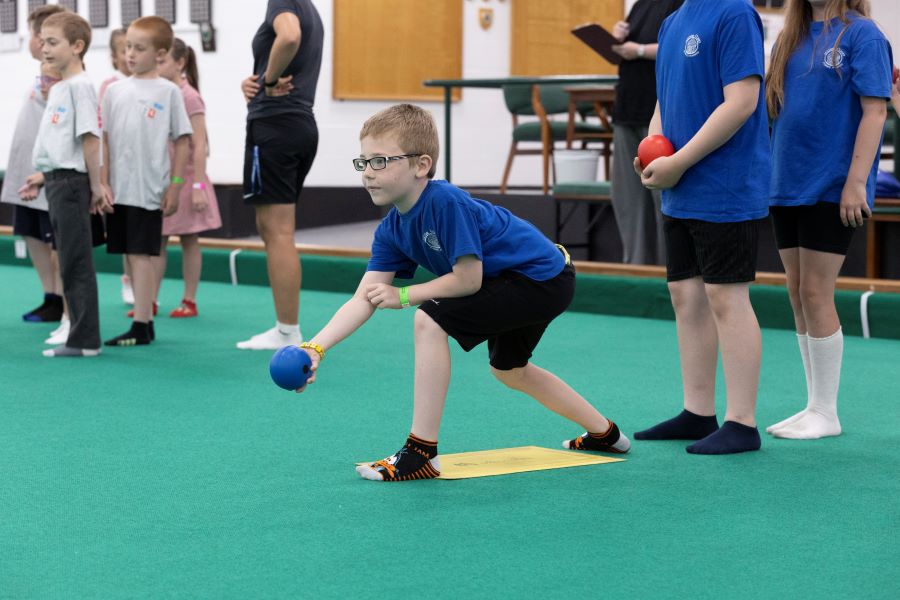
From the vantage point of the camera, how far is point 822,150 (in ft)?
10.3

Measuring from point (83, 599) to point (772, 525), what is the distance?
1.23 metres

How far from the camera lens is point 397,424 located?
3.34 meters

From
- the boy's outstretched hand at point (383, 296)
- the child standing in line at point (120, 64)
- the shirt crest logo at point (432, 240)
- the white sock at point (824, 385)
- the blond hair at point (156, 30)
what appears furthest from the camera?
the child standing in line at point (120, 64)

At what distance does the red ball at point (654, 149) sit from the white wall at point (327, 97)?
21.6 ft

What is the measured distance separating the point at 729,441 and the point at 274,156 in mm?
2180

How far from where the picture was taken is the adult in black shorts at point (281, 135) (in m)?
4.54

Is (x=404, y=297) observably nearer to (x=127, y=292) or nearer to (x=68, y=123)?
(x=68, y=123)

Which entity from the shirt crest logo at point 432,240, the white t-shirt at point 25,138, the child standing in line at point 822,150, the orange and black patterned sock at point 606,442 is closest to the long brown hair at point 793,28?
the child standing in line at point 822,150

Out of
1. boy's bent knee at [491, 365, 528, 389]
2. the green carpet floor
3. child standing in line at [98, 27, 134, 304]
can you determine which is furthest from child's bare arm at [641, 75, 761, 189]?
child standing in line at [98, 27, 134, 304]

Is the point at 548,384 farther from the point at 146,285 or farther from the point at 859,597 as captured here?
the point at 146,285

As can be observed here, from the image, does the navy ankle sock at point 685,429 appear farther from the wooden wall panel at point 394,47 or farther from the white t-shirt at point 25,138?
the wooden wall panel at point 394,47

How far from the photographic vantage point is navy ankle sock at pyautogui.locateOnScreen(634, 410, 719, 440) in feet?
10.3

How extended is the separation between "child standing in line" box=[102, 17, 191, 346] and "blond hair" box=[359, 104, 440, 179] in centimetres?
228

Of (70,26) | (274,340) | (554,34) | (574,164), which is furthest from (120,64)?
(554,34)
